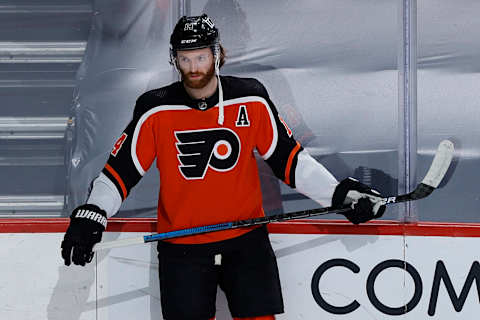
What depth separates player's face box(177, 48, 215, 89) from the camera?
2.64 meters

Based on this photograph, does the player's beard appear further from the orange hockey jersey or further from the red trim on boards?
the red trim on boards

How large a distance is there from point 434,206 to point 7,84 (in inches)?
61.7

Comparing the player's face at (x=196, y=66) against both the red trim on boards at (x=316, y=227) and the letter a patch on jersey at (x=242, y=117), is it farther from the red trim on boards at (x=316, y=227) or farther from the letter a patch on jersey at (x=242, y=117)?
the red trim on boards at (x=316, y=227)

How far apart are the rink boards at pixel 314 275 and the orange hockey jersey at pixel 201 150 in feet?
0.92

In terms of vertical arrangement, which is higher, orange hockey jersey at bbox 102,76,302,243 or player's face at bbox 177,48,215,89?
player's face at bbox 177,48,215,89

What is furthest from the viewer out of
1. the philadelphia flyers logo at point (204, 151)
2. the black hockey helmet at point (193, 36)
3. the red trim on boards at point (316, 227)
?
the red trim on boards at point (316, 227)

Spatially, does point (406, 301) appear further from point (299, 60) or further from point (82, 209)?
point (82, 209)

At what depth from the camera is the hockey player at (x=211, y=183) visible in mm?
2717

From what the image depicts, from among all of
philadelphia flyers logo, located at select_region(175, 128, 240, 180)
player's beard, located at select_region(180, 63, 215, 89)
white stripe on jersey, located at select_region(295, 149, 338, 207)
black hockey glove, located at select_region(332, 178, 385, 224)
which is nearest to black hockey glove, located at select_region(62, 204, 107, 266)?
philadelphia flyers logo, located at select_region(175, 128, 240, 180)

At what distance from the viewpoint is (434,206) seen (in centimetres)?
304

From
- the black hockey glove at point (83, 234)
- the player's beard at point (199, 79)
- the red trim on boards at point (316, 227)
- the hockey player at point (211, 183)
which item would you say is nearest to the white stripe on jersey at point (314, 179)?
the hockey player at point (211, 183)

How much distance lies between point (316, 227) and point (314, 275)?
0.17 m

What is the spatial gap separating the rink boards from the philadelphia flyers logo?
367 mm

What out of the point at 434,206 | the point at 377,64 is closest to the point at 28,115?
the point at 377,64
